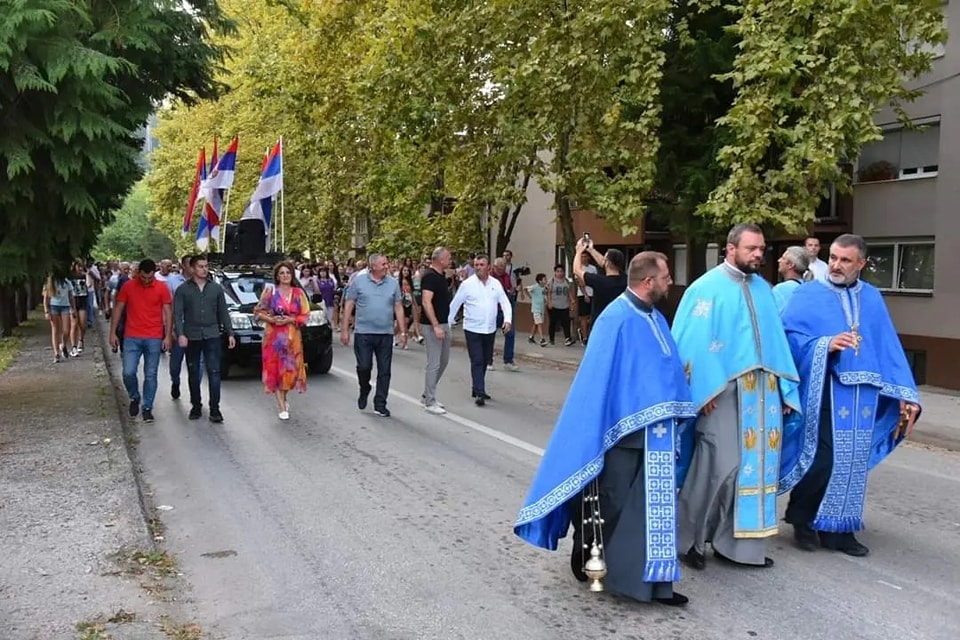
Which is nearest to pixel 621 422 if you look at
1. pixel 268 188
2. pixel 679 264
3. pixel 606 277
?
pixel 606 277

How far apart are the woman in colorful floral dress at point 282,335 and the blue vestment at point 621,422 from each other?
252 inches

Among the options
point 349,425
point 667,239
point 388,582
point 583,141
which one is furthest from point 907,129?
point 388,582

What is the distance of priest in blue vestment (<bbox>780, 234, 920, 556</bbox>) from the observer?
18.6ft

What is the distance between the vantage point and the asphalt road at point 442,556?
4.63 metres

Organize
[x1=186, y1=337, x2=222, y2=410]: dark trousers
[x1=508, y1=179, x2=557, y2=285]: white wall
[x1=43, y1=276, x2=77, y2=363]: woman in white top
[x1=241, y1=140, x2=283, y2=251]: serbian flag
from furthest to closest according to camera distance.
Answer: [x1=508, y1=179, x2=557, y2=285]: white wall < [x1=241, y1=140, x2=283, y2=251]: serbian flag < [x1=43, y1=276, x2=77, y2=363]: woman in white top < [x1=186, y1=337, x2=222, y2=410]: dark trousers

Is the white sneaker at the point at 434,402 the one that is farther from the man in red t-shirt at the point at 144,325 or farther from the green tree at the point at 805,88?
the green tree at the point at 805,88

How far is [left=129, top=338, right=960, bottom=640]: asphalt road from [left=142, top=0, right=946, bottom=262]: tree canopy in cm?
562

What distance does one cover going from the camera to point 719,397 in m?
5.25

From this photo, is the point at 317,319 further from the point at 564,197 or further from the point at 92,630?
the point at 92,630

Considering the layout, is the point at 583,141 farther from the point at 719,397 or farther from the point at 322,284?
the point at 719,397

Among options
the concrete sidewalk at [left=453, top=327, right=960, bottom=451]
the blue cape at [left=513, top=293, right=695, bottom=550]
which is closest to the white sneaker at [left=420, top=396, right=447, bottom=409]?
the concrete sidewalk at [left=453, top=327, right=960, bottom=451]

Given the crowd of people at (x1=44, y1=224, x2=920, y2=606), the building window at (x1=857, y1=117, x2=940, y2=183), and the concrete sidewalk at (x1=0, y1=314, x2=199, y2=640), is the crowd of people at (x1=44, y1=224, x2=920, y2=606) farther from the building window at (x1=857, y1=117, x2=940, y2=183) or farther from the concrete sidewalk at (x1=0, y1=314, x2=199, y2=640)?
the building window at (x1=857, y1=117, x2=940, y2=183)

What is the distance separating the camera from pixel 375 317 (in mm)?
10875

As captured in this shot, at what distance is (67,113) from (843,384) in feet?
22.1
